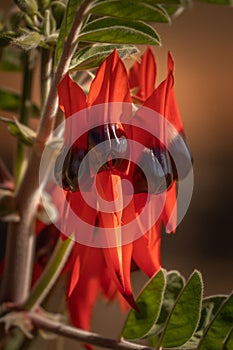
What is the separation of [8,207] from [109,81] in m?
0.26

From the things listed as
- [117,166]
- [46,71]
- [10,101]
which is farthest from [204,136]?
[117,166]

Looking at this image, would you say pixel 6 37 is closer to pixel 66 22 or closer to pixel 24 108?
pixel 66 22

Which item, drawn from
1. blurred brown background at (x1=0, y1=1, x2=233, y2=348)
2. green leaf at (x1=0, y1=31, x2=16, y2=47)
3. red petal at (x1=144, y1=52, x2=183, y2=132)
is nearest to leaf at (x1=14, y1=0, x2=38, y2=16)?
green leaf at (x1=0, y1=31, x2=16, y2=47)

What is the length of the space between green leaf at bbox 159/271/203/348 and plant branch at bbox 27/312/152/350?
0.02 m

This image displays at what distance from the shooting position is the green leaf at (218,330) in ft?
2.47

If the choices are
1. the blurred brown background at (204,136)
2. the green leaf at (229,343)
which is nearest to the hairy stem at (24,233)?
the green leaf at (229,343)

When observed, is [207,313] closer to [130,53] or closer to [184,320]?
[184,320]

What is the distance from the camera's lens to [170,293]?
2.86 feet

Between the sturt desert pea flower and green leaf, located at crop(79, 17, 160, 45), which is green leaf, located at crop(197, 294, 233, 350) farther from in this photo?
green leaf, located at crop(79, 17, 160, 45)

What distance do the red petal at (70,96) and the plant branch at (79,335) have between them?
0.23 metres

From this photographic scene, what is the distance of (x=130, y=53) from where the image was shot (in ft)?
2.45

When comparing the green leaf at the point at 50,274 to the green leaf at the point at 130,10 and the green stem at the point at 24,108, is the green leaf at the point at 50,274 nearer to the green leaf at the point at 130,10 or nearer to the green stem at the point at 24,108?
the green stem at the point at 24,108

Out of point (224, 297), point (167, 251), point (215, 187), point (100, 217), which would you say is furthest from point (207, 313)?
point (215, 187)

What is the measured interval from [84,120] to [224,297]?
20 cm
